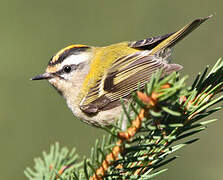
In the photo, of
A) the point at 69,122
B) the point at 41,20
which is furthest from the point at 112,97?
the point at 41,20

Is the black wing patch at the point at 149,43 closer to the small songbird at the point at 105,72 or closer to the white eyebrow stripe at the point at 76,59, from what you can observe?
the small songbird at the point at 105,72

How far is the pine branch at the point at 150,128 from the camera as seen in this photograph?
113 centimetres

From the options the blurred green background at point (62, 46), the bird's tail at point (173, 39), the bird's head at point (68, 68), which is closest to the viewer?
the bird's tail at point (173, 39)

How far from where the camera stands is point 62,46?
369 centimetres

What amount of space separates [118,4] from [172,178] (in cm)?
215

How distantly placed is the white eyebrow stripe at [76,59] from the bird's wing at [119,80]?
32 cm

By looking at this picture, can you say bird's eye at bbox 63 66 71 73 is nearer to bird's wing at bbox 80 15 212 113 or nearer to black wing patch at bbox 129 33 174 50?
bird's wing at bbox 80 15 212 113

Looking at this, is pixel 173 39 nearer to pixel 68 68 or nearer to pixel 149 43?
pixel 149 43

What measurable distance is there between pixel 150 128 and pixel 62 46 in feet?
8.75

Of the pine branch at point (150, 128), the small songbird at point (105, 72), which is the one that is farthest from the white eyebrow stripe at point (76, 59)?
the pine branch at point (150, 128)

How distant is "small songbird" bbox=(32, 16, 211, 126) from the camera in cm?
224

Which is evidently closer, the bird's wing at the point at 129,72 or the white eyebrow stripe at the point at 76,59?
the bird's wing at the point at 129,72

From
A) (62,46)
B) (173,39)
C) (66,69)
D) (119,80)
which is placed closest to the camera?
(173,39)

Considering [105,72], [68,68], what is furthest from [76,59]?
[105,72]
